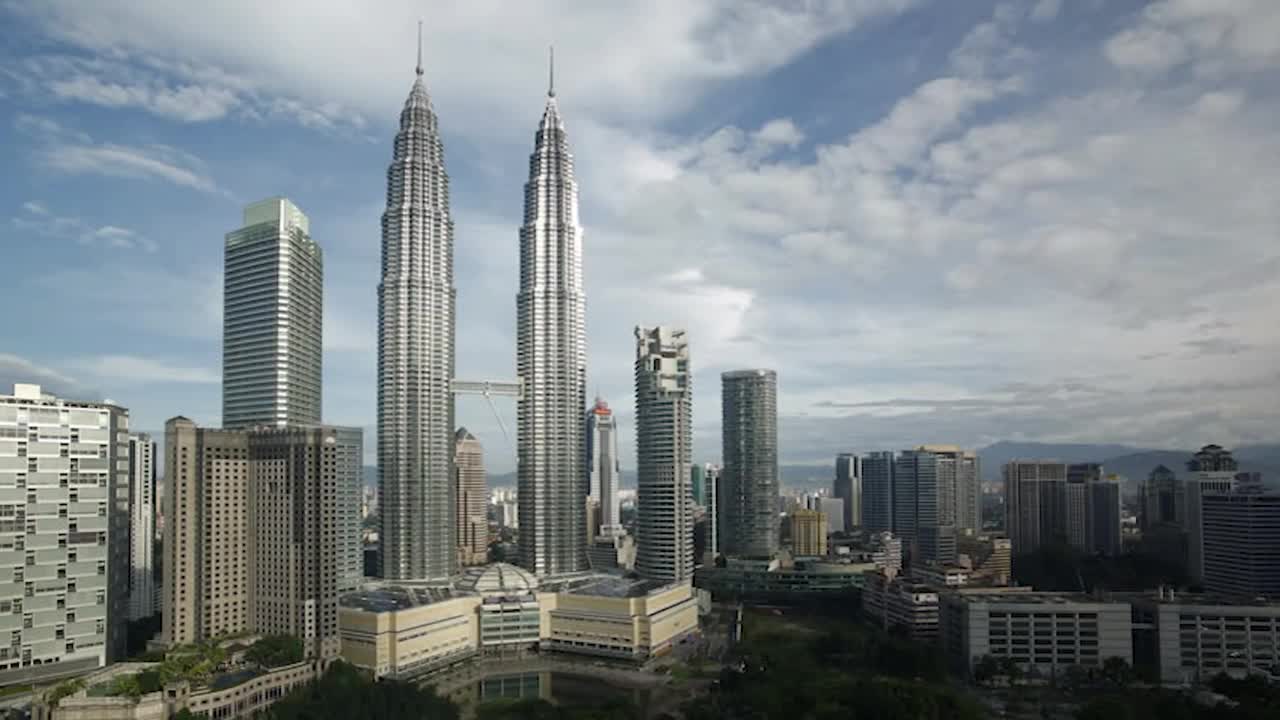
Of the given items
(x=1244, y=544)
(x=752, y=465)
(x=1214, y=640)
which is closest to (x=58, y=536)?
(x=1214, y=640)

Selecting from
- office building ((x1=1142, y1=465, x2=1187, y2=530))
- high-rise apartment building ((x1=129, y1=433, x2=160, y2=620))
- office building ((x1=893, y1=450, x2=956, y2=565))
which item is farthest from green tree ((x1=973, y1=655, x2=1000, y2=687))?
office building ((x1=1142, y1=465, x2=1187, y2=530))

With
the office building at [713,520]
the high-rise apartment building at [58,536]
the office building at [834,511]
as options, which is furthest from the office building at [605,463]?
the high-rise apartment building at [58,536]

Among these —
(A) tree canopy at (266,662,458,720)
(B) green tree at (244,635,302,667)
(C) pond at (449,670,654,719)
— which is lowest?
(C) pond at (449,670,654,719)

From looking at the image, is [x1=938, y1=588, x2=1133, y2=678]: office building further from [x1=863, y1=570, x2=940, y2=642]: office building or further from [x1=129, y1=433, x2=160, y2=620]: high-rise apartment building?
[x1=129, y1=433, x2=160, y2=620]: high-rise apartment building

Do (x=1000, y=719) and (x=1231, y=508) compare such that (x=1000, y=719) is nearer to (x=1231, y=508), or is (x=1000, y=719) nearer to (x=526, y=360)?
(x=1231, y=508)

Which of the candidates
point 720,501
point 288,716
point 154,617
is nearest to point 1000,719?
point 288,716

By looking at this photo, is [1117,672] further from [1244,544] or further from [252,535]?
[252,535]
